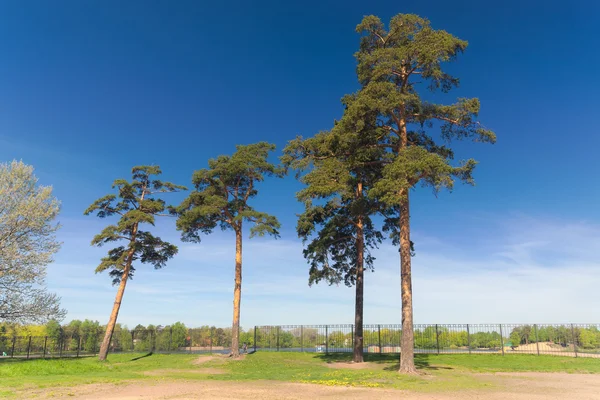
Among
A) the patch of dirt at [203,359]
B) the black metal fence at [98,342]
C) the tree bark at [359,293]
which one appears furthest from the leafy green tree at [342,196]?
the black metal fence at [98,342]

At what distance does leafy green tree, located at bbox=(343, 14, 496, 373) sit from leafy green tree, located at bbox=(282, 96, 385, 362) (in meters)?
1.11

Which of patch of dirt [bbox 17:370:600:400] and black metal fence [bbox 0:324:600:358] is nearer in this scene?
patch of dirt [bbox 17:370:600:400]

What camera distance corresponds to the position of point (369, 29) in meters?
21.3

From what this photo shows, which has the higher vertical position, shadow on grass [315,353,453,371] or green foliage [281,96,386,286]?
green foliage [281,96,386,286]

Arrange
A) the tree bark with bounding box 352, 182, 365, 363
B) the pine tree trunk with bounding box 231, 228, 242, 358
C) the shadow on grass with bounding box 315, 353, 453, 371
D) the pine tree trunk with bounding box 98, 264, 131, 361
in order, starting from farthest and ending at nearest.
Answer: the pine tree trunk with bounding box 98, 264, 131, 361, the pine tree trunk with bounding box 231, 228, 242, 358, the tree bark with bounding box 352, 182, 365, 363, the shadow on grass with bounding box 315, 353, 453, 371

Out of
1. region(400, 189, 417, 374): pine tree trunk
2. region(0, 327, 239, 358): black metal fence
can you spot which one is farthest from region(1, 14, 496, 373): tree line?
region(0, 327, 239, 358): black metal fence

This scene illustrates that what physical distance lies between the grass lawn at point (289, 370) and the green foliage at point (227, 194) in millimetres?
8668

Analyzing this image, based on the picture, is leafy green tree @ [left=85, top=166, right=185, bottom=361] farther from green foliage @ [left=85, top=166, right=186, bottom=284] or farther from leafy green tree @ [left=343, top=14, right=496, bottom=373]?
leafy green tree @ [left=343, top=14, right=496, bottom=373]

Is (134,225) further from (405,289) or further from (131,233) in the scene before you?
(405,289)

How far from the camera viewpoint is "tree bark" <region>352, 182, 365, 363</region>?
24.7m

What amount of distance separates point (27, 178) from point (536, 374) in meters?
30.7

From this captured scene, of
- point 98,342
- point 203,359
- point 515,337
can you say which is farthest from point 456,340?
point 98,342

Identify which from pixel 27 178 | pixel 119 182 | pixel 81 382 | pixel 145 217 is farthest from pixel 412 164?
pixel 27 178

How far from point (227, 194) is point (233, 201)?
1072mm
